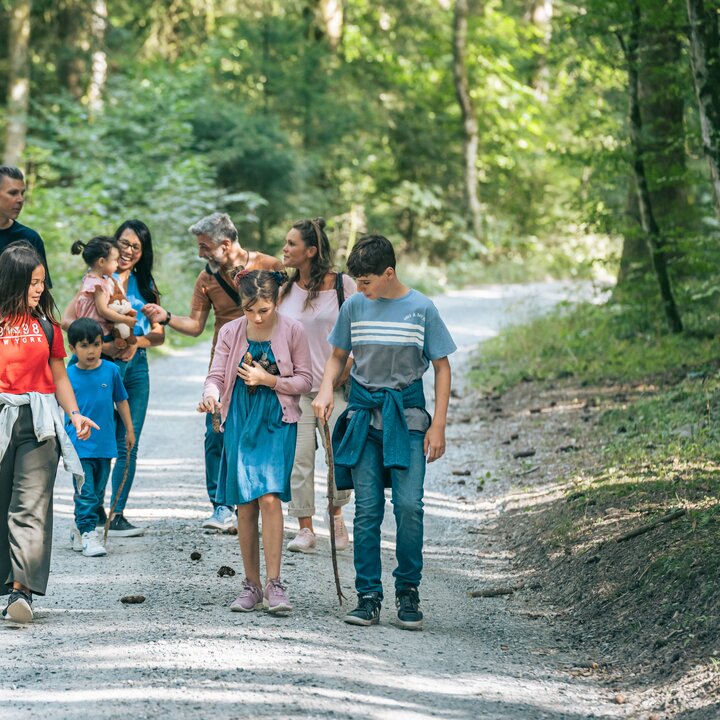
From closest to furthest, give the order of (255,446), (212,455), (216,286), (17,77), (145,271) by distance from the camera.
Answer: (255,446)
(216,286)
(212,455)
(145,271)
(17,77)

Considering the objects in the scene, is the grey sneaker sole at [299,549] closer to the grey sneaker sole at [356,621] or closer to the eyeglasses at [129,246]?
the grey sneaker sole at [356,621]

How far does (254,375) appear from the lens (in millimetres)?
6477

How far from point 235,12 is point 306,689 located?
33.1m

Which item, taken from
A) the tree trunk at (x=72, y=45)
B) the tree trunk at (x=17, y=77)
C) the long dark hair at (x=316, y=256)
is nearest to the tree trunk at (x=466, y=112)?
the tree trunk at (x=72, y=45)

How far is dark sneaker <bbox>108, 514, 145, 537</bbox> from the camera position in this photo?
8.59m

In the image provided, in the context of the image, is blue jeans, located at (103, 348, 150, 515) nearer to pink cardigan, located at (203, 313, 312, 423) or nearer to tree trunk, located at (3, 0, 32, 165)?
pink cardigan, located at (203, 313, 312, 423)

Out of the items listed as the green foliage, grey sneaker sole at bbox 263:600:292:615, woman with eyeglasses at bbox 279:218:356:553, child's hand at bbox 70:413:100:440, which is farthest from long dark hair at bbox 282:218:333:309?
the green foliage

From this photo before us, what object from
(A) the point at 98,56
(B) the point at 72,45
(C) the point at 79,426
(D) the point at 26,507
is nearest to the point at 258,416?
(C) the point at 79,426

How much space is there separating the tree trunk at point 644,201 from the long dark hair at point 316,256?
749 centimetres

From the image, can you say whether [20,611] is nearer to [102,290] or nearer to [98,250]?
[102,290]

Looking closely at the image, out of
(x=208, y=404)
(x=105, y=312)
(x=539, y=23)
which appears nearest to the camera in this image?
(x=208, y=404)

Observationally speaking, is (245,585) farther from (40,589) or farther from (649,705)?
(649,705)

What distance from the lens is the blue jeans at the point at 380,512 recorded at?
656 centimetres

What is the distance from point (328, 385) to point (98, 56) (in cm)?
2830
